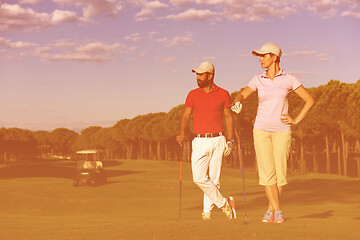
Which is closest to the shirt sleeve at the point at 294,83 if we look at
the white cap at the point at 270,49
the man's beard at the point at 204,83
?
the white cap at the point at 270,49

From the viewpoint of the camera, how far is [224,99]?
12070 millimetres

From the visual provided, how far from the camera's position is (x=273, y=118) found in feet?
35.1

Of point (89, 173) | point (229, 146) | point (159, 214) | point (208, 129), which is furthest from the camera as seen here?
point (89, 173)

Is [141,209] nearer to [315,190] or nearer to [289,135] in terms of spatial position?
[315,190]

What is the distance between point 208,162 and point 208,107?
1259mm

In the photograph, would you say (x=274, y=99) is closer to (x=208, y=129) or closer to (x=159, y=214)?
(x=208, y=129)

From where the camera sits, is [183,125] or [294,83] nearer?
[294,83]

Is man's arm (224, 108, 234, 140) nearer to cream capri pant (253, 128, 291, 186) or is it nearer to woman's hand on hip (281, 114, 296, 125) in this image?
cream capri pant (253, 128, 291, 186)

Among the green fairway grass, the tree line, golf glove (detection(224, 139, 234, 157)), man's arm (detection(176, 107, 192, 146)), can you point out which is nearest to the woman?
the green fairway grass

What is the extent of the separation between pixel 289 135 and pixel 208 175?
2.43 meters

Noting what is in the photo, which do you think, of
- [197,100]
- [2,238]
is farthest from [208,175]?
[2,238]

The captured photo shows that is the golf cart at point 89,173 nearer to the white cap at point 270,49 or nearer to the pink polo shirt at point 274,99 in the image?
the pink polo shirt at point 274,99

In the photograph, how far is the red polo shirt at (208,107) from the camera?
11992 millimetres

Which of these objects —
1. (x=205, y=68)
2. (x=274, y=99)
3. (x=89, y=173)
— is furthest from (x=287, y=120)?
(x=89, y=173)
